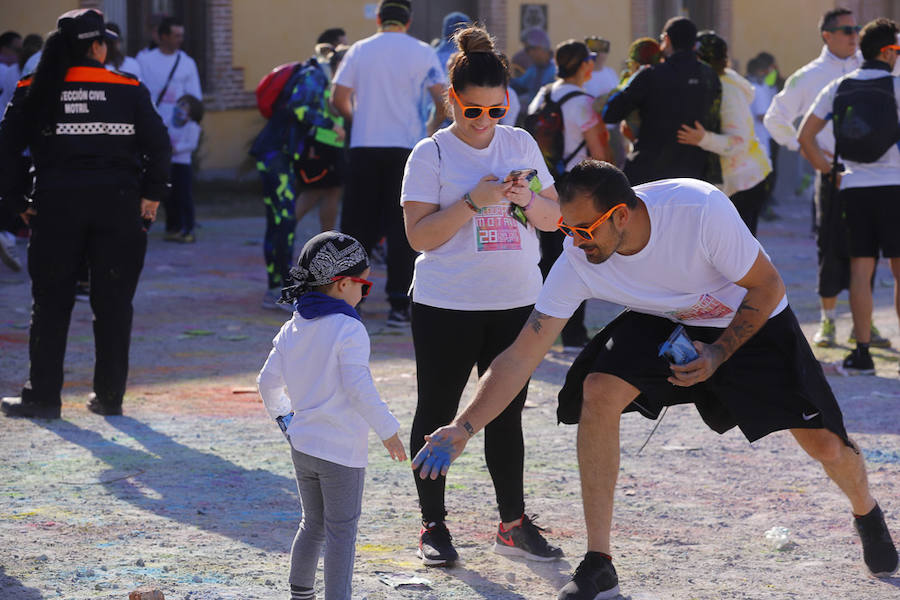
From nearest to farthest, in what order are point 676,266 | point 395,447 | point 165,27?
point 395,447 → point 676,266 → point 165,27

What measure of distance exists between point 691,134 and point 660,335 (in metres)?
3.69

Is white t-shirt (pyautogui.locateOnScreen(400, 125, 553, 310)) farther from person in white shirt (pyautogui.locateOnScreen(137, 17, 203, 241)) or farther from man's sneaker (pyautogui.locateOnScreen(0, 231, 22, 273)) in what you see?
person in white shirt (pyautogui.locateOnScreen(137, 17, 203, 241))

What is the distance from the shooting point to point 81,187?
6445 millimetres

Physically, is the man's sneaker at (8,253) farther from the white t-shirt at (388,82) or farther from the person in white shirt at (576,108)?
the person in white shirt at (576,108)

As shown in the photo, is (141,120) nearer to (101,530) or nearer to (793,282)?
(101,530)

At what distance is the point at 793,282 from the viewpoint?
1162 centimetres

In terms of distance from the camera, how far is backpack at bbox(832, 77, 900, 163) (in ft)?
25.1

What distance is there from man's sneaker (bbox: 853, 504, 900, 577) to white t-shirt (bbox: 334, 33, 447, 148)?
17.0ft

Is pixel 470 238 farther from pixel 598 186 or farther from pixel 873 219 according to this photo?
pixel 873 219

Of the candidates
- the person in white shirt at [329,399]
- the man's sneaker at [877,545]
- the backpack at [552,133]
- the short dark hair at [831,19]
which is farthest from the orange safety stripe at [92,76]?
the short dark hair at [831,19]

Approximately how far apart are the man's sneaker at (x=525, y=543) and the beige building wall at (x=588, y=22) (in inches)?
647

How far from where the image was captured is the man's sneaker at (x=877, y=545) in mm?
4531

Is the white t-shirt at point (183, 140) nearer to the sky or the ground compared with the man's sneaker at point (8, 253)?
nearer to the sky

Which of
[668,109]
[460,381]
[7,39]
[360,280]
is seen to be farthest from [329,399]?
[7,39]
